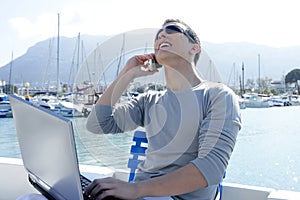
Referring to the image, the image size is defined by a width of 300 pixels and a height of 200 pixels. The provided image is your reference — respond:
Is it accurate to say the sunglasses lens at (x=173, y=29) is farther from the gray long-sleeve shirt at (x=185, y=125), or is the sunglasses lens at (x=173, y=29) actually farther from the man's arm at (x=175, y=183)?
the man's arm at (x=175, y=183)

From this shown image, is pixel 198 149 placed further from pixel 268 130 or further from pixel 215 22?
pixel 268 130

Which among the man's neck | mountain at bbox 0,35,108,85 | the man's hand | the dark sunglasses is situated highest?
mountain at bbox 0,35,108,85

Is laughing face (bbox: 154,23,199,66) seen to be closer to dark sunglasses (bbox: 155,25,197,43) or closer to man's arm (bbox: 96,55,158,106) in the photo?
dark sunglasses (bbox: 155,25,197,43)

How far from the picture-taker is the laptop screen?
0.71 metres

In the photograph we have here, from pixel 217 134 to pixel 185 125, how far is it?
5.5 inches

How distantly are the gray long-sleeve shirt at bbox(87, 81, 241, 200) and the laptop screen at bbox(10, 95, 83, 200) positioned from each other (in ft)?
1.12

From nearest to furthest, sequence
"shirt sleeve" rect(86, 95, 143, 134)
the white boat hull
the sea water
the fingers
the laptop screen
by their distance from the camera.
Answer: the laptop screen
the fingers
"shirt sleeve" rect(86, 95, 143, 134)
the white boat hull
the sea water

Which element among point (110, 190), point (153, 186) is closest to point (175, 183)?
point (153, 186)

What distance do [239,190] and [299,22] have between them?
9.64 m

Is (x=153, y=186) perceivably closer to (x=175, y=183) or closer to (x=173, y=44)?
(x=175, y=183)

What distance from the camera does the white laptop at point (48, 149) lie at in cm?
71

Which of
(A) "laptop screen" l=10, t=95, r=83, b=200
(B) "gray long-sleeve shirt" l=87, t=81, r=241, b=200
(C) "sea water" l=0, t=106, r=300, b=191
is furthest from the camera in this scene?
(C) "sea water" l=0, t=106, r=300, b=191

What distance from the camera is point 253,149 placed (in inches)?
369

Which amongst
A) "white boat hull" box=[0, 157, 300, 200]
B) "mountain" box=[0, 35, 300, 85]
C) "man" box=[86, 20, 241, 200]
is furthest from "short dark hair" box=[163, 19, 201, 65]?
"mountain" box=[0, 35, 300, 85]
